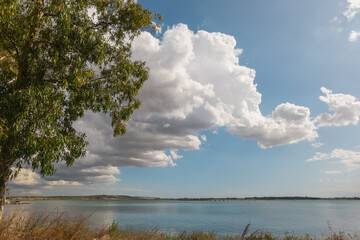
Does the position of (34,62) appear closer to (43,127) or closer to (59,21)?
(59,21)

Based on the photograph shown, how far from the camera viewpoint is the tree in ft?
26.4

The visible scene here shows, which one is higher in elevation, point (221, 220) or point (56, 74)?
point (56, 74)

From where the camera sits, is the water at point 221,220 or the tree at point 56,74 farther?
the water at point 221,220

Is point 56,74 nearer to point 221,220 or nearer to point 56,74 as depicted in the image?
point 56,74

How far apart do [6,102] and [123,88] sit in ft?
16.2

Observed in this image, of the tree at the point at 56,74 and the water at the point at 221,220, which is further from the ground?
the tree at the point at 56,74

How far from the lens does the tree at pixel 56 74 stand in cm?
805

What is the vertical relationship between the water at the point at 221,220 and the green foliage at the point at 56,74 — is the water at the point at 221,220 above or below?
below

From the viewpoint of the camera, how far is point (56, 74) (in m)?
9.58

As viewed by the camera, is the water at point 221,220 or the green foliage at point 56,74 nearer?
the green foliage at point 56,74

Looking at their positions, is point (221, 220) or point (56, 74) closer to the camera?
point (56, 74)

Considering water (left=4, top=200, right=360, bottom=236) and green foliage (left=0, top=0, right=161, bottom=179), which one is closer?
green foliage (left=0, top=0, right=161, bottom=179)

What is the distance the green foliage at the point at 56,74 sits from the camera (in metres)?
8.05

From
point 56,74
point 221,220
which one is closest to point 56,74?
point 56,74
